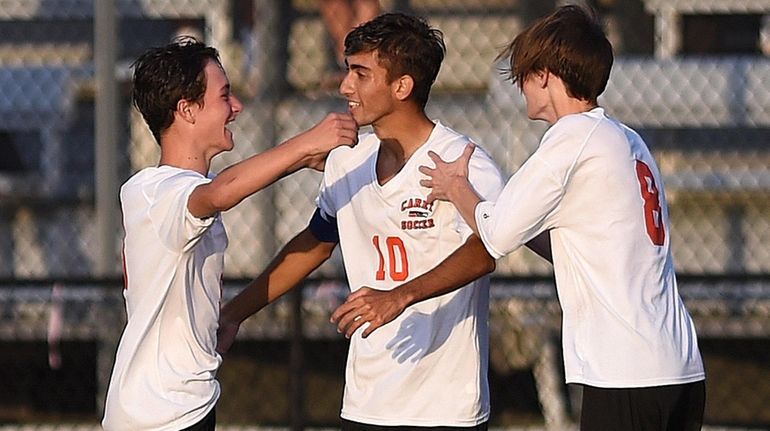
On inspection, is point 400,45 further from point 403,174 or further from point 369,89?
point 403,174

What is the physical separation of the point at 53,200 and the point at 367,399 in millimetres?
2688

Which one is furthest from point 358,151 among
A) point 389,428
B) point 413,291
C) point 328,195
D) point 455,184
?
point 389,428

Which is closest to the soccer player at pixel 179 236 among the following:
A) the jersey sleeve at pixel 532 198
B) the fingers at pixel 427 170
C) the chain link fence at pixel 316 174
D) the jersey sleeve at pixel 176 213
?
the jersey sleeve at pixel 176 213

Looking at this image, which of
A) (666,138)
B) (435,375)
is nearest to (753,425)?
(666,138)

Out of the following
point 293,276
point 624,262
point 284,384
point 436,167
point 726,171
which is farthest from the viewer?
point 284,384

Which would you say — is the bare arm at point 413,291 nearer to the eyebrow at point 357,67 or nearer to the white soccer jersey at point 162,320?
the white soccer jersey at point 162,320

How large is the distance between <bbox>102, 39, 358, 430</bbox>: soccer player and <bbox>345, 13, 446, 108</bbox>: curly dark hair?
1.29 feet

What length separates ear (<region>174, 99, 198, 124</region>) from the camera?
12.5ft

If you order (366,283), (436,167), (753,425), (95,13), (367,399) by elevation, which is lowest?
(753,425)

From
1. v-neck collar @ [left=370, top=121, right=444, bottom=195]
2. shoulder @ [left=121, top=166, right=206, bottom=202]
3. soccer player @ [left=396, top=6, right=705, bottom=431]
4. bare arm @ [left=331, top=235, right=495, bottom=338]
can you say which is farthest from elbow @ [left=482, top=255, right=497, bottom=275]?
shoulder @ [left=121, top=166, right=206, bottom=202]

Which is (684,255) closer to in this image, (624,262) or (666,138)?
(666,138)

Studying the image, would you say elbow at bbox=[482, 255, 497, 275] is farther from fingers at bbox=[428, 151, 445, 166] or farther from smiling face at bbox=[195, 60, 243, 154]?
smiling face at bbox=[195, 60, 243, 154]

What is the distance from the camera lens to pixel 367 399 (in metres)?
4.12

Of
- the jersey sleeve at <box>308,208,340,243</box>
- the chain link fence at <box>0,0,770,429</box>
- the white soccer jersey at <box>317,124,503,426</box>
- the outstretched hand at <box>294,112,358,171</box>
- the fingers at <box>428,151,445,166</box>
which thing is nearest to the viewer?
the outstretched hand at <box>294,112,358,171</box>
